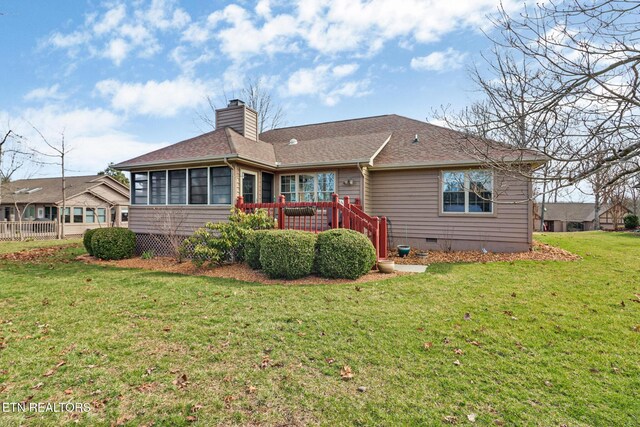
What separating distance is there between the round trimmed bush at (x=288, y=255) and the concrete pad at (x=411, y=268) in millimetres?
2326

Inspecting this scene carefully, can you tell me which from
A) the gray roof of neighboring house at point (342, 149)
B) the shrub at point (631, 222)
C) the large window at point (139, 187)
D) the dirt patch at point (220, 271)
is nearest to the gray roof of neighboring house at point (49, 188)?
the large window at point (139, 187)

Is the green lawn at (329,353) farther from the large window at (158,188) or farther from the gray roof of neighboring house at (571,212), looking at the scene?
the gray roof of neighboring house at (571,212)

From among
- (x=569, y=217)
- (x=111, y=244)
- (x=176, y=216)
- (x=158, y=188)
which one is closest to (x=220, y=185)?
(x=176, y=216)

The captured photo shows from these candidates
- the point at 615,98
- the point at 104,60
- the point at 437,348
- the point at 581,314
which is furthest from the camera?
the point at 104,60

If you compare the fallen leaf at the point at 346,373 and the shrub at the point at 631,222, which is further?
the shrub at the point at 631,222

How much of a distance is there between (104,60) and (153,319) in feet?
41.5

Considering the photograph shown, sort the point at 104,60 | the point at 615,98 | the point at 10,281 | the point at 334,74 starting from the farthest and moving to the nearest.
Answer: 1. the point at 334,74
2. the point at 104,60
3. the point at 10,281
4. the point at 615,98

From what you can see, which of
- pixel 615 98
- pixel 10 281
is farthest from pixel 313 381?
pixel 10 281

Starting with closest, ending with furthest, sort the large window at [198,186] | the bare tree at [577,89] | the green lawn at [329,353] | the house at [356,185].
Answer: the green lawn at [329,353] → the bare tree at [577,89] → the house at [356,185] → the large window at [198,186]

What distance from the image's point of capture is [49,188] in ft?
83.1

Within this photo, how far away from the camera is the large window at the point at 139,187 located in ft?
37.0

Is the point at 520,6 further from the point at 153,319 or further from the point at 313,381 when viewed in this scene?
the point at 153,319

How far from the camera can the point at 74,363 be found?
3.20 m

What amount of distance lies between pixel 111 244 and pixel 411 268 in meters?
9.14
